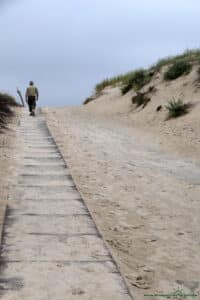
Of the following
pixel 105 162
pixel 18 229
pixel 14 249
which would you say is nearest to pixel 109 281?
pixel 14 249

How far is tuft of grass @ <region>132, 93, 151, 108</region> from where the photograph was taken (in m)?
19.8

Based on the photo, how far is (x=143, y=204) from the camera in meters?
7.01

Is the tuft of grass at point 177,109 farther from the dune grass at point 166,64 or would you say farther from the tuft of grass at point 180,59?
the tuft of grass at point 180,59

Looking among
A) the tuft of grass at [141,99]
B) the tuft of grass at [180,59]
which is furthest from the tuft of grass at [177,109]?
the tuft of grass at [180,59]

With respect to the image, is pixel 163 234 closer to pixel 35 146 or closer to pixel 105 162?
pixel 105 162

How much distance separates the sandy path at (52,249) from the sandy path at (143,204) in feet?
0.72

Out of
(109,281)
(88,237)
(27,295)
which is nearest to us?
(27,295)

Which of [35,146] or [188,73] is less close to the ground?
[188,73]

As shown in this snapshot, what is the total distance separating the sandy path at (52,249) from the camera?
395 cm

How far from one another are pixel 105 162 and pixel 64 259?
5.64 meters

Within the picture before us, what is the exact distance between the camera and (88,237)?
5.18 m

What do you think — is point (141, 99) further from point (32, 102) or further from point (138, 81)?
point (32, 102)

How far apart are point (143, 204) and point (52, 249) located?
2482mm

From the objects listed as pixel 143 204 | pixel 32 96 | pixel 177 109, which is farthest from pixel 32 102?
pixel 143 204
